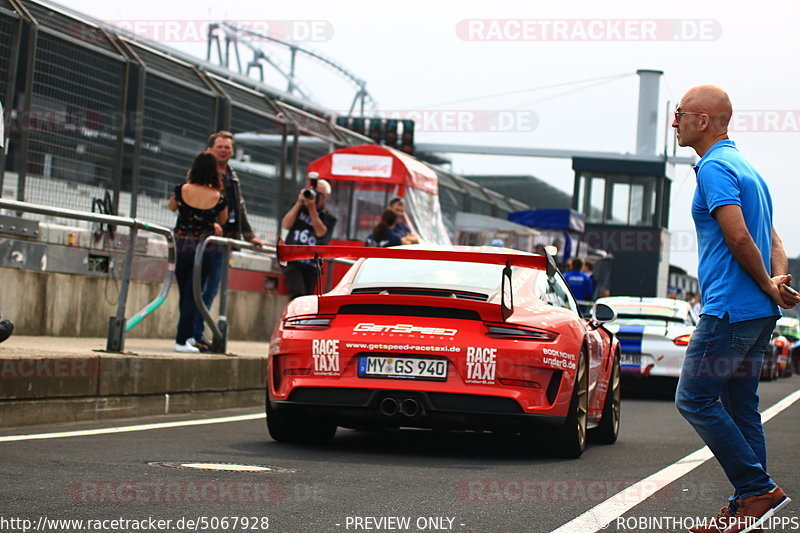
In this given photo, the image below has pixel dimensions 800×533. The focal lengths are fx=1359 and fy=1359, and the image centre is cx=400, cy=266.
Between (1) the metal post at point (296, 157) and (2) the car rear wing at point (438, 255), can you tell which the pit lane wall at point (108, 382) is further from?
(1) the metal post at point (296, 157)

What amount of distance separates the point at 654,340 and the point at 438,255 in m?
9.09

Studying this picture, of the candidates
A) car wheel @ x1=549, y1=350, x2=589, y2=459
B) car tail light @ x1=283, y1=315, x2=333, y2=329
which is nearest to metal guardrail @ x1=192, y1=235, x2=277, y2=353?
car tail light @ x1=283, y1=315, x2=333, y2=329

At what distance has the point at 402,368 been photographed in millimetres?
7727

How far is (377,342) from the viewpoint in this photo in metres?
7.75

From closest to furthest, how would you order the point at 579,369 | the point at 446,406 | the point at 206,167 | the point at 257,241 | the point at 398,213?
the point at 446,406
the point at 579,369
the point at 206,167
the point at 257,241
the point at 398,213

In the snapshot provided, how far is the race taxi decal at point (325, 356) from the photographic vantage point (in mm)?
7844

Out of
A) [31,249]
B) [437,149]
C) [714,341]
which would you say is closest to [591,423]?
[714,341]

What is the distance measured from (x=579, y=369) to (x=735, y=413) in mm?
2903

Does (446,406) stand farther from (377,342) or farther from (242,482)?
(242,482)

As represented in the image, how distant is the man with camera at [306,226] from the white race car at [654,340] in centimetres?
377

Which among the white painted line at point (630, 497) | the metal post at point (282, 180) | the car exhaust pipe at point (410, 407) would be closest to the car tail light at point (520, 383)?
the car exhaust pipe at point (410, 407)

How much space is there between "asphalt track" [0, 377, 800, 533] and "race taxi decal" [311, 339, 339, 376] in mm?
476

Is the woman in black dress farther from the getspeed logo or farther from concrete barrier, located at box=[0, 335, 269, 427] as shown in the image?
the getspeed logo

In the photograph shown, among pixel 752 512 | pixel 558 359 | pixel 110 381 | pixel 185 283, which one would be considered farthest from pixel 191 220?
pixel 752 512
